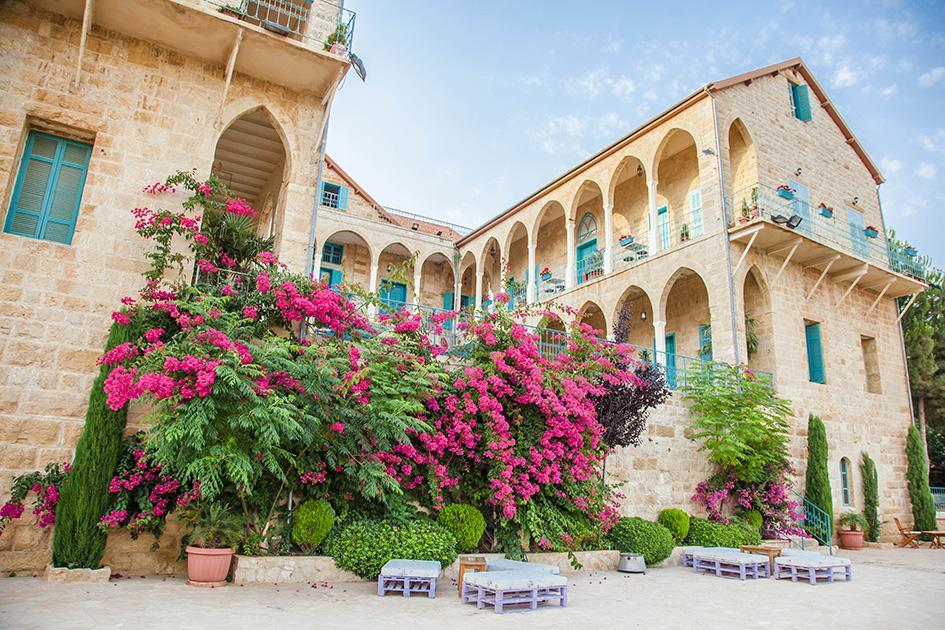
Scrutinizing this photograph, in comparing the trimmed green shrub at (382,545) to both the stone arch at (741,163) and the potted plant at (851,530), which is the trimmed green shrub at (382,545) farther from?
the stone arch at (741,163)

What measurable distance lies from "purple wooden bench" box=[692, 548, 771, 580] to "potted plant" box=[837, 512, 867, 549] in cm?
536

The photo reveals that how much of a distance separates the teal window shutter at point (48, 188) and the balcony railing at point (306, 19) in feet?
9.32

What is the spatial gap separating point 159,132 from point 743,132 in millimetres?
12201

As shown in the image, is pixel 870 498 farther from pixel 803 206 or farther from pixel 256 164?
pixel 256 164

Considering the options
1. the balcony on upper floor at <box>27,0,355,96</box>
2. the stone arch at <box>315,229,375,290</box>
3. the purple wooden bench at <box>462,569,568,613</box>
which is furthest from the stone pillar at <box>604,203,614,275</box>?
the purple wooden bench at <box>462,569,568,613</box>

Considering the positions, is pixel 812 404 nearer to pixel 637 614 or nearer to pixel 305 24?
pixel 637 614

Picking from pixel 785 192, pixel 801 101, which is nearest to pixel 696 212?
pixel 785 192

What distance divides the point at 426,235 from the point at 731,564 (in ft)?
47.0

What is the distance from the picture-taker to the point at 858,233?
596 inches

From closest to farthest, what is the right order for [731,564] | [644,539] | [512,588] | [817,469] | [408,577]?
[512,588] → [408,577] → [731,564] → [644,539] → [817,469]

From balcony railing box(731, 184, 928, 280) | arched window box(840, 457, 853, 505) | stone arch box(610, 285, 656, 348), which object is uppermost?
balcony railing box(731, 184, 928, 280)

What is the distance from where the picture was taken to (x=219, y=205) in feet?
25.2

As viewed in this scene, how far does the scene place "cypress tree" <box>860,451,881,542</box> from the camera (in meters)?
12.7

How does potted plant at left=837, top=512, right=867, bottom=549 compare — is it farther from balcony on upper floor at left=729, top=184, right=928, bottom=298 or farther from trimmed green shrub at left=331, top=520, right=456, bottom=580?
trimmed green shrub at left=331, top=520, right=456, bottom=580
